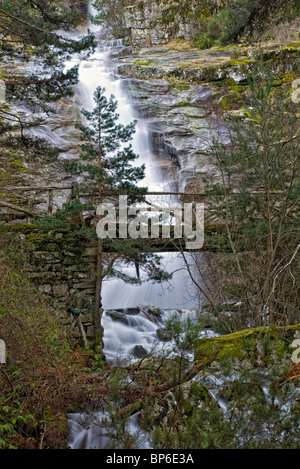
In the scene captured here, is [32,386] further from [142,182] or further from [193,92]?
[193,92]

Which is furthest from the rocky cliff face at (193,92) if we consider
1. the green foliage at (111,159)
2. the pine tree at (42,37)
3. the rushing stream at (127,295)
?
the pine tree at (42,37)

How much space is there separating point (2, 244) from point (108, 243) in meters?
2.08

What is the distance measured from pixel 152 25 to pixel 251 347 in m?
23.7

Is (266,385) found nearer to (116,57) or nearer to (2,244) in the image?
(2,244)

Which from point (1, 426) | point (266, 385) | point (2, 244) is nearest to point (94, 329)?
point (2, 244)

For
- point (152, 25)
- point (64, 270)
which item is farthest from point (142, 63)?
point (64, 270)

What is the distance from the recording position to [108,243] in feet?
24.0

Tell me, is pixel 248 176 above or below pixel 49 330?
above

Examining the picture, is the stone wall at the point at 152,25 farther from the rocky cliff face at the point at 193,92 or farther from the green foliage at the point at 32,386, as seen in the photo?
the green foliage at the point at 32,386

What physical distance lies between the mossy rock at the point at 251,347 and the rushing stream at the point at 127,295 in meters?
0.57

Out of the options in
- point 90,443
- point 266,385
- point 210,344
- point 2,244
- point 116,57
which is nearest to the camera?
Result: point 266,385

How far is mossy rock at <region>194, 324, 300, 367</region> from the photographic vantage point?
9.61ft

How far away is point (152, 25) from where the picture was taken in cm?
2200

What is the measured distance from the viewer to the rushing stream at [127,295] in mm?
3479
